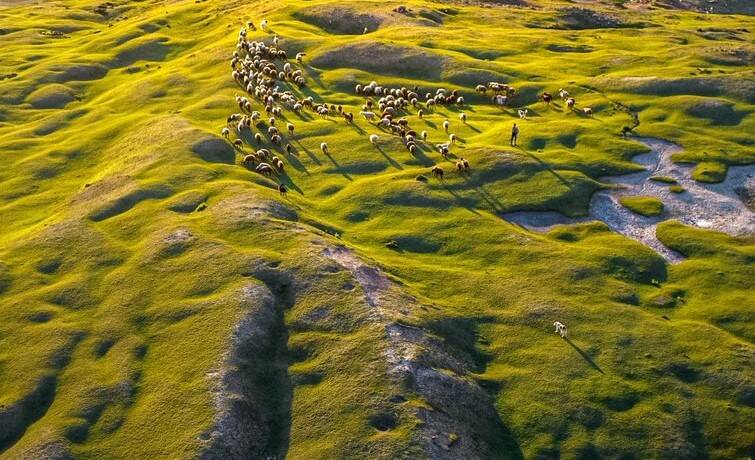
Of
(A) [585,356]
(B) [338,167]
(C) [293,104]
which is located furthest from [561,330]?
(C) [293,104]

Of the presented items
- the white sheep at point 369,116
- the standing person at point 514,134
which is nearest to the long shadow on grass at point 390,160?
the white sheep at point 369,116

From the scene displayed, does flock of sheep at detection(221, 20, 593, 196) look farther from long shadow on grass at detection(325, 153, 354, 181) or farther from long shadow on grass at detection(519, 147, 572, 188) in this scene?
long shadow on grass at detection(519, 147, 572, 188)

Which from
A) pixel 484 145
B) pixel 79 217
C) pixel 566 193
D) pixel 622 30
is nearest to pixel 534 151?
pixel 484 145

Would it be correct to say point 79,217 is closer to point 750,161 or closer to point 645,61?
point 750,161

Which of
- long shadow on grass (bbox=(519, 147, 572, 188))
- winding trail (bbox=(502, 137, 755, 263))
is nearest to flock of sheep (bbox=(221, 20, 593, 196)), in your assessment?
long shadow on grass (bbox=(519, 147, 572, 188))

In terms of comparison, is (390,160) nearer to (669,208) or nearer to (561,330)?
(669,208)
